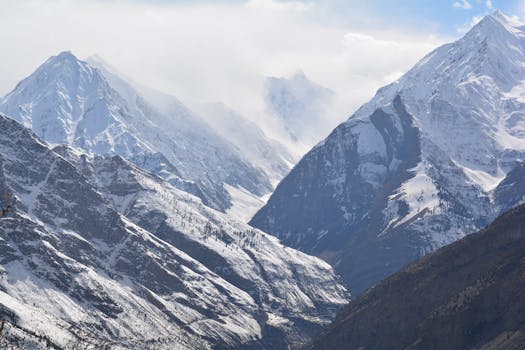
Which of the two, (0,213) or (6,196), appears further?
(6,196)

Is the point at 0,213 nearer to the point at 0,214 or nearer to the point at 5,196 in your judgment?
the point at 0,214

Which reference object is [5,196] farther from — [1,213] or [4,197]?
[1,213]

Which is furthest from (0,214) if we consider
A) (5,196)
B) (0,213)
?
(5,196)

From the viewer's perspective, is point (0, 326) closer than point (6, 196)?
Yes

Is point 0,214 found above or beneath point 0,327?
above

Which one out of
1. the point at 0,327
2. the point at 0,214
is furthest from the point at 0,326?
the point at 0,214

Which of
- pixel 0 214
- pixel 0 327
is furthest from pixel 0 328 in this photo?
pixel 0 214

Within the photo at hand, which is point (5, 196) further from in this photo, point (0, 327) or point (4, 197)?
point (0, 327)

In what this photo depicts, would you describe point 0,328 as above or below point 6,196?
below
